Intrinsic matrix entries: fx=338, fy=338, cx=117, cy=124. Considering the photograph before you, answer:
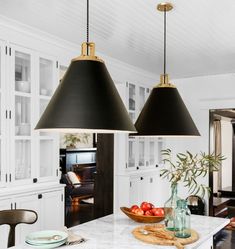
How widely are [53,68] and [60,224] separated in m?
1.73

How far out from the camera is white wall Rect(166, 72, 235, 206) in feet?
18.2

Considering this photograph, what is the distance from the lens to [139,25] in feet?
10.8

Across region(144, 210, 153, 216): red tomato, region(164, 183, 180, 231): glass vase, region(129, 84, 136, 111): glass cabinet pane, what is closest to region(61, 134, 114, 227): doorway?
region(129, 84, 136, 111): glass cabinet pane

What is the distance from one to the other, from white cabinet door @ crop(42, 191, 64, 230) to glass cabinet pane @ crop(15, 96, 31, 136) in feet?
2.32

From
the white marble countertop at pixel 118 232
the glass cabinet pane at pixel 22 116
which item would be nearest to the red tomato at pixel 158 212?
the white marble countertop at pixel 118 232

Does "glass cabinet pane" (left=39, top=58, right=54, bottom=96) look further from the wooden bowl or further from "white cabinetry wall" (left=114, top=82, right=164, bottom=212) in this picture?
the wooden bowl

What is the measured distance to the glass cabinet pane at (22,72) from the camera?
3341 millimetres

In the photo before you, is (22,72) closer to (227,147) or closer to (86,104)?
(86,104)

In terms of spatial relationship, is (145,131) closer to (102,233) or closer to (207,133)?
(102,233)

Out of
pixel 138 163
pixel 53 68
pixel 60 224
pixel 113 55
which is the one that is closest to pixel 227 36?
pixel 113 55

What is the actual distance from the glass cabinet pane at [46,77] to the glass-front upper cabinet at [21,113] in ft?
0.67

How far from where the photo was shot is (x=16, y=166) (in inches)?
130

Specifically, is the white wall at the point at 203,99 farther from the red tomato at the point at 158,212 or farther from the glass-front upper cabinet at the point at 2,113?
the glass-front upper cabinet at the point at 2,113

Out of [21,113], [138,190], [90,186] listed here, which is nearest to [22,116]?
[21,113]
